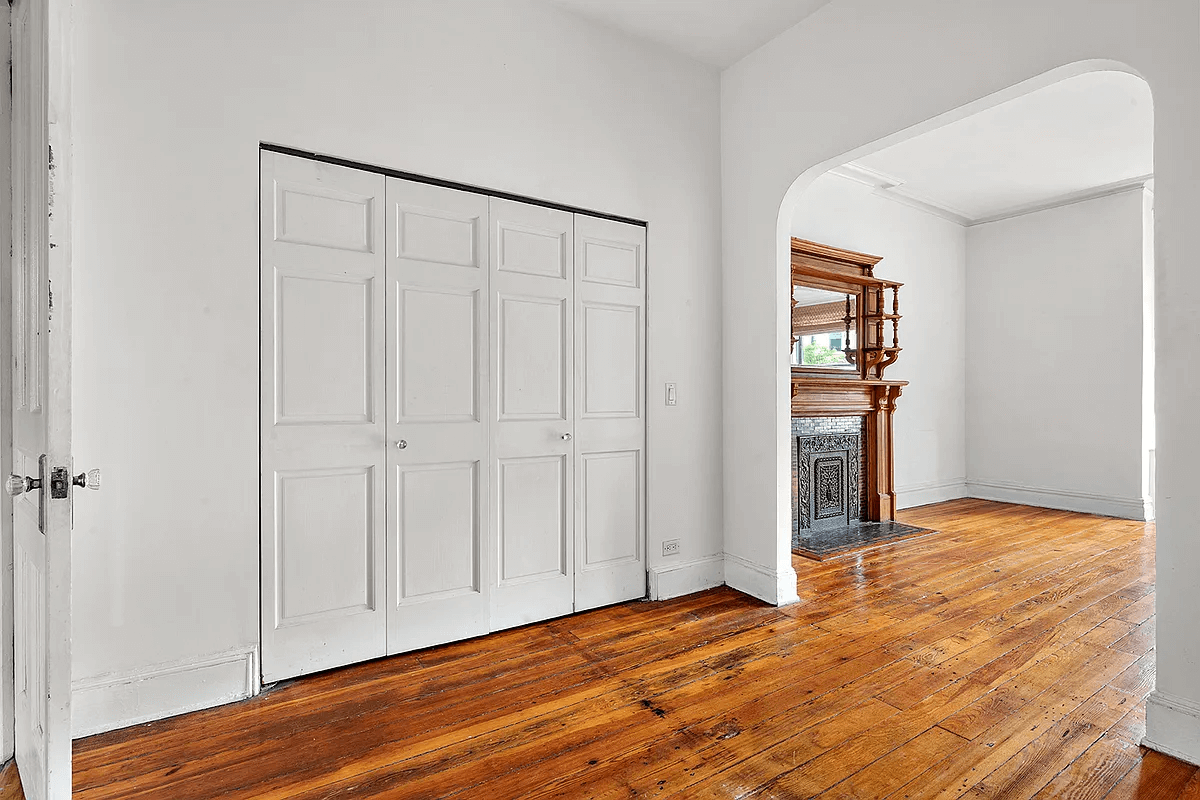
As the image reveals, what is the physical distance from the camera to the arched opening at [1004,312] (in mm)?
4781

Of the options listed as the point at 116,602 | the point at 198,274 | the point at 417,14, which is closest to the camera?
the point at 116,602

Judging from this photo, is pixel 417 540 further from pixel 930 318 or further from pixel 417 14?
pixel 930 318

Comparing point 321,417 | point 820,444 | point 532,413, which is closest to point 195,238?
point 321,417

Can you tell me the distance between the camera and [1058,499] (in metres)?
5.98

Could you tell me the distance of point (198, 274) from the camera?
2.22m

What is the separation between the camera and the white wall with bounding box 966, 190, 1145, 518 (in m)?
5.57

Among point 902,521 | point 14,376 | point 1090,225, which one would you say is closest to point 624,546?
point 14,376

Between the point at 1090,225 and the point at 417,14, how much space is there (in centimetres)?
623

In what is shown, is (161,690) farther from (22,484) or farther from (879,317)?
(879,317)

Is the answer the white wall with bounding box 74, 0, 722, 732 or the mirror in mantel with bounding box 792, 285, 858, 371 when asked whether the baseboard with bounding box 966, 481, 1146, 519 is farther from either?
the white wall with bounding box 74, 0, 722, 732

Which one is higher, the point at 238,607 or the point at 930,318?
the point at 930,318

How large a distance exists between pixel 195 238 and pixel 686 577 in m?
2.78

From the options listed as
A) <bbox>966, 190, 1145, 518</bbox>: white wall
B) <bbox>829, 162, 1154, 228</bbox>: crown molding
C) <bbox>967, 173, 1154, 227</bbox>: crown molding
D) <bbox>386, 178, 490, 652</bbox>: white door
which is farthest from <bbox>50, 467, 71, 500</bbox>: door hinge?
<bbox>967, 173, 1154, 227</bbox>: crown molding

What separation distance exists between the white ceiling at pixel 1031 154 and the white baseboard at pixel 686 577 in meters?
3.26
